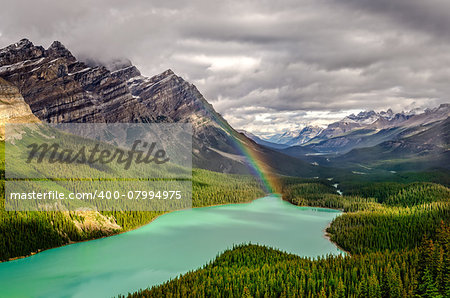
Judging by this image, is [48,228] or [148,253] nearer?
[148,253]

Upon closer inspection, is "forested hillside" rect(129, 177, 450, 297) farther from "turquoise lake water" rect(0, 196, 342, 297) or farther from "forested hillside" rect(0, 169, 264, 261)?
"forested hillside" rect(0, 169, 264, 261)

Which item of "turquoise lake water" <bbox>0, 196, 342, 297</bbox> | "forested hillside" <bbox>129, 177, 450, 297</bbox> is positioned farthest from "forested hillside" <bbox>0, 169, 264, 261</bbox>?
"forested hillside" <bbox>129, 177, 450, 297</bbox>

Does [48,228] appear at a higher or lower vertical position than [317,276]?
higher

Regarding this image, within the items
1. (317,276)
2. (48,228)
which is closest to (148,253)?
(48,228)

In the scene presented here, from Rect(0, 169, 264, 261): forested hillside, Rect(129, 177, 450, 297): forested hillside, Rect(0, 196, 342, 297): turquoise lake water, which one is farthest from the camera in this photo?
Rect(0, 169, 264, 261): forested hillside

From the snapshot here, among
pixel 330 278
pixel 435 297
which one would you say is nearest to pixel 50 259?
pixel 330 278

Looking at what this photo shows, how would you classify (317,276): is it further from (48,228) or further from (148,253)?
(48,228)

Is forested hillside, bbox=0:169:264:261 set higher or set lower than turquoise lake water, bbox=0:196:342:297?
higher

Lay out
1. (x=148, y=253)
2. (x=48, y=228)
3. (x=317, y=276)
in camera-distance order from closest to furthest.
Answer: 1. (x=317, y=276)
2. (x=148, y=253)
3. (x=48, y=228)
